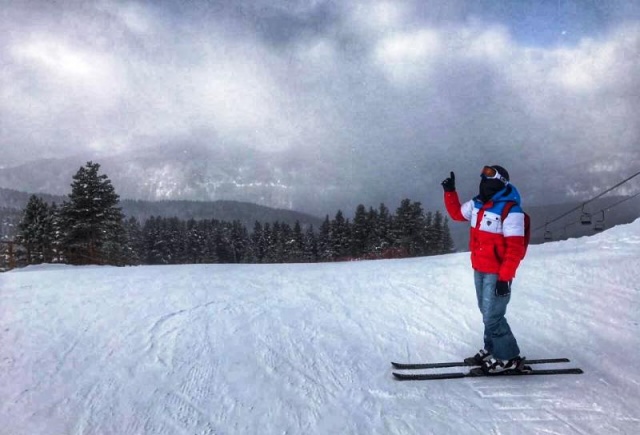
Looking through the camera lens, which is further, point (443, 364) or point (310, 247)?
point (310, 247)

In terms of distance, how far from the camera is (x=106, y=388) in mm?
4016

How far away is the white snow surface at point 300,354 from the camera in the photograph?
143 inches

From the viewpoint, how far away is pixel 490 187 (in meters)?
4.77

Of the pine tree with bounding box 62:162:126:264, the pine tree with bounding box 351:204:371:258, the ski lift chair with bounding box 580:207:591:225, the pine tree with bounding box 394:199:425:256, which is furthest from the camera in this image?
the pine tree with bounding box 351:204:371:258

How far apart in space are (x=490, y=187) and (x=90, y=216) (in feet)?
111

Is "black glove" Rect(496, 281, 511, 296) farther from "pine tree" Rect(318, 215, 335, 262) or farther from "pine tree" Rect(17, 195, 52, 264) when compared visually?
"pine tree" Rect(318, 215, 335, 262)

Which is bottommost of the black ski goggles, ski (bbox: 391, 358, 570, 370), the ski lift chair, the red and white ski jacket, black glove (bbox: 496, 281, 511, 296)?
ski (bbox: 391, 358, 570, 370)

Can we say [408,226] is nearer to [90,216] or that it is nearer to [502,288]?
[90,216]

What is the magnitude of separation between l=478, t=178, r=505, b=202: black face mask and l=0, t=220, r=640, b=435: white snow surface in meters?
2.23

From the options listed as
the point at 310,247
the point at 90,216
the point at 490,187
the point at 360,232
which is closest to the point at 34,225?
the point at 90,216

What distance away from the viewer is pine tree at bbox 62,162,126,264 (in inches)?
1205

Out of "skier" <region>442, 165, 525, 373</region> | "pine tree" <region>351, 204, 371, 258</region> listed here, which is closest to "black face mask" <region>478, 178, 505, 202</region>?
"skier" <region>442, 165, 525, 373</region>

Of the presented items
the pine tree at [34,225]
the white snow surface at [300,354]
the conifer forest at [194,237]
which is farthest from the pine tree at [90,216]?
the white snow surface at [300,354]

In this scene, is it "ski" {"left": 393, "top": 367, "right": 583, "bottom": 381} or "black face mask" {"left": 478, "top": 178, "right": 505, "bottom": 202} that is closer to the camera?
"ski" {"left": 393, "top": 367, "right": 583, "bottom": 381}
